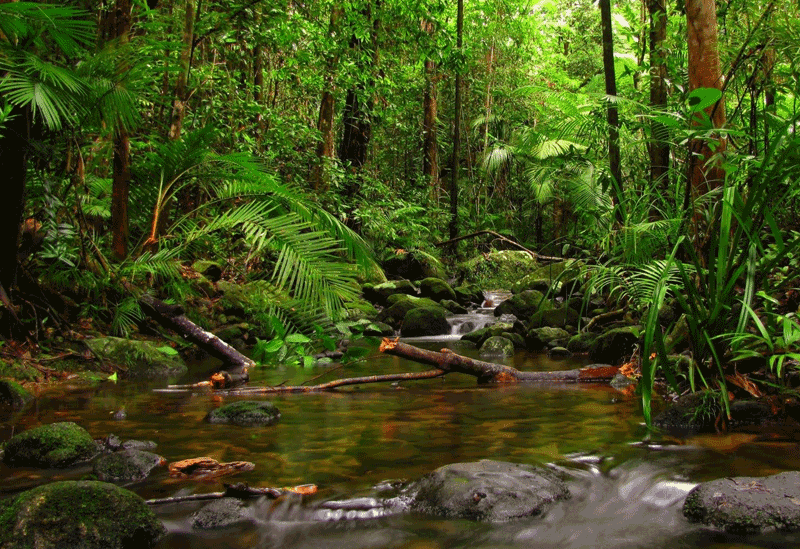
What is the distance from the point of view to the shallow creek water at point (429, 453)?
7.41 feet

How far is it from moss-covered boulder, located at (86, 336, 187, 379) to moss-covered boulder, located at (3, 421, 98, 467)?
9.60 feet

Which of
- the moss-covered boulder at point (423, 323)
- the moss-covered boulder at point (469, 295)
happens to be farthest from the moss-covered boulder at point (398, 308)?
the moss-covered boulder at point (469, 295)

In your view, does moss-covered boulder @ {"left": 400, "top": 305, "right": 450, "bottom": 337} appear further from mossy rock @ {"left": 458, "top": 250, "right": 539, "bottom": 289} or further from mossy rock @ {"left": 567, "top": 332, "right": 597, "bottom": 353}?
mossy rock @ {"left": 458, "top": 250, "right": 539, "bottom": 289}

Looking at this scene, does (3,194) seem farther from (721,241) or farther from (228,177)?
(721,241)

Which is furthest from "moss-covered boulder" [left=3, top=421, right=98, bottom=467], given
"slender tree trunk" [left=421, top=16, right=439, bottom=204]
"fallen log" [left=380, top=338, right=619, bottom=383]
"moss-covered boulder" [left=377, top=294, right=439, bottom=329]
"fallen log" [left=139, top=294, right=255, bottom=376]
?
"slender tree trunk" [left=421, top=16, right=439, bottom=204]

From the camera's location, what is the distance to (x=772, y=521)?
2195 millimetres

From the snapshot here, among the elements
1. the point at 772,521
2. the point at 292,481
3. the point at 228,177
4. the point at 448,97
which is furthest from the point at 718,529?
the point at 448,97

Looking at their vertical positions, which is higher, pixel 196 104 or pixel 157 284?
pixel 196 104

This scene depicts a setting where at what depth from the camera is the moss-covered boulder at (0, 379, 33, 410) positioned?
4293 mm

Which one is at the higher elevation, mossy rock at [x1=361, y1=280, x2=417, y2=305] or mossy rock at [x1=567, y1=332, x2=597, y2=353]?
mossy rock at [x1=361, y1=280, x2=417, y2=305]

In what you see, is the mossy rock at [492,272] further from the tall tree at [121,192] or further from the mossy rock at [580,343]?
the tall tree at [121,192]

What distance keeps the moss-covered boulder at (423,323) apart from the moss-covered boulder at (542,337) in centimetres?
204

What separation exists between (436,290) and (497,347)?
16.1 ft

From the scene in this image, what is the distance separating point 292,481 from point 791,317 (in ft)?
9.20
